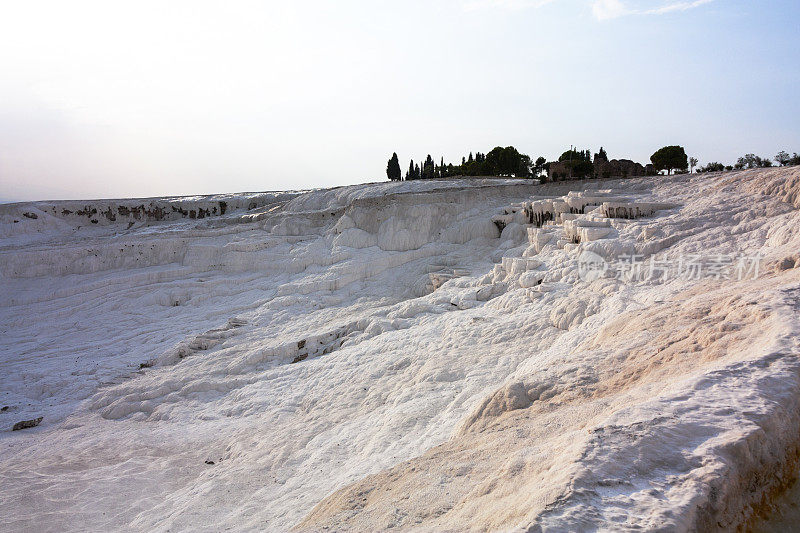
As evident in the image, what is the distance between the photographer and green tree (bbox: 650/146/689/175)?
28.5m

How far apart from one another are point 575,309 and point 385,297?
7605mm

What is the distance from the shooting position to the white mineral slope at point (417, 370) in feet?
12.5

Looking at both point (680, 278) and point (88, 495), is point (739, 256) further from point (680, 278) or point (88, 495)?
point (88, 495)

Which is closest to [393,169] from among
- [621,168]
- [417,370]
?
[621,168]

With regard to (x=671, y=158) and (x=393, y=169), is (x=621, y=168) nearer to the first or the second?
(x=671, y=158)

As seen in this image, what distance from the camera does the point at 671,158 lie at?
2872cm

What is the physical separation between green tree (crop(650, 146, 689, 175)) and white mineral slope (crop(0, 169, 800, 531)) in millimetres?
10958

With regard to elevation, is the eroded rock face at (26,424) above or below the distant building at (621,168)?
below

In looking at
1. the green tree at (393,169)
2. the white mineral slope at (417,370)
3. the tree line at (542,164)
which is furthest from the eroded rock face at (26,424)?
the green tree at (393,169)

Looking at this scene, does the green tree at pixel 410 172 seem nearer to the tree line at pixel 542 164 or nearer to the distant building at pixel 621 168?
the tree line at pixel 542 164

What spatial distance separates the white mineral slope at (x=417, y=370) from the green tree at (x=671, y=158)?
36.0ft

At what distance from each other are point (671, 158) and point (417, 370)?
1027 inches

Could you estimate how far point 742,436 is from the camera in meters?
3.62

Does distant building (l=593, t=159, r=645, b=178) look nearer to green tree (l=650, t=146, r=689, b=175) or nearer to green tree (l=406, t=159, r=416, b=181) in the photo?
green tree (l=650, t=146, r=689, b=175)
